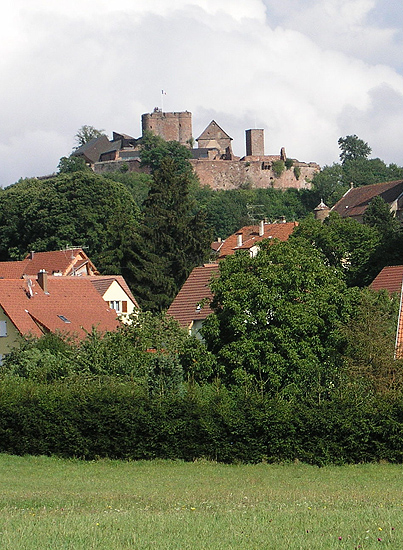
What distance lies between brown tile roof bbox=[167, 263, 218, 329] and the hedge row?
1814 cm

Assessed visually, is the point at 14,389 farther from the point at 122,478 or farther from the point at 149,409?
the point at 122,478

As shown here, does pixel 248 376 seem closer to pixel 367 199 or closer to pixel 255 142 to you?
pixel 367 199

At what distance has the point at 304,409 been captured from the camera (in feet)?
82.2

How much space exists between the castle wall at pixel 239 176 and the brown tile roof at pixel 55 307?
301 ft

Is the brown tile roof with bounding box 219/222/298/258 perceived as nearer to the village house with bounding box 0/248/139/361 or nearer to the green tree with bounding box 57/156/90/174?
the village house with bounding box 0/248/139/361

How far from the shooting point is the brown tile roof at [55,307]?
44719 millimetres

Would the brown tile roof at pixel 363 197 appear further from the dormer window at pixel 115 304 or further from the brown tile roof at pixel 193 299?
the brown tile roof at pixel 193 299

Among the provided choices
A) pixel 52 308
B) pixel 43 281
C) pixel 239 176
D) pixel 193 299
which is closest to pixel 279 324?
pixel 193 299

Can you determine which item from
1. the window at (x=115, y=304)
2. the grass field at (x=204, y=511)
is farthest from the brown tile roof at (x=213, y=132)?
the grass field at (x=204, y=511)

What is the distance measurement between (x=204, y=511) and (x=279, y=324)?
19.6m

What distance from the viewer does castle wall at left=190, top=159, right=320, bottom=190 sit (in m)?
142

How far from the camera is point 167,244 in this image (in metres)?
66.9

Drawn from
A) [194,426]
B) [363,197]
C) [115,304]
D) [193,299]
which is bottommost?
[194,426]

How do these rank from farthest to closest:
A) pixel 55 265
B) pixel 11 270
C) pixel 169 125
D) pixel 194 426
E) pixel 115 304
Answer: pixel 169 125 → pixel 11 270 → pixel 55 265 → pixel 115 304 → pixel 194 426
